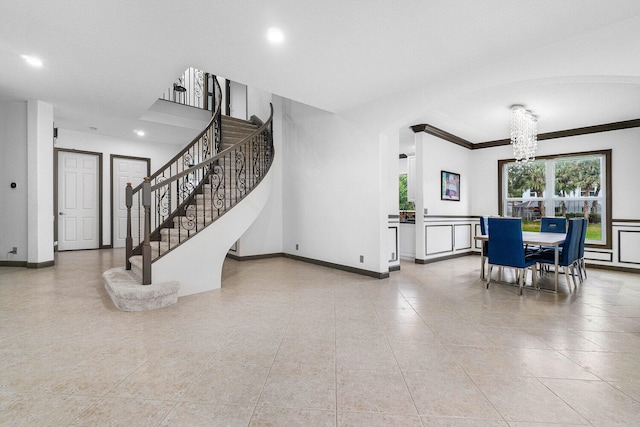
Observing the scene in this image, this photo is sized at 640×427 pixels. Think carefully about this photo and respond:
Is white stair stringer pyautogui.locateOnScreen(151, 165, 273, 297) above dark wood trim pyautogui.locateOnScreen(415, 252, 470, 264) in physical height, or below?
above

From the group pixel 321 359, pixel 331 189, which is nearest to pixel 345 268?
pixel 331 189

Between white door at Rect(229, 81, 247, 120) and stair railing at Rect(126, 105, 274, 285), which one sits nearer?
stair railing at Rect(126, 105, 274, 285)

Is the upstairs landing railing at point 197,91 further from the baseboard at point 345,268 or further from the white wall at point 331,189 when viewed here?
the baseboard at point 345,268

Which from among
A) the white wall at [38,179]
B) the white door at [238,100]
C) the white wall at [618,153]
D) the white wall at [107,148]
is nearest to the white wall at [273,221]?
the white door at [238,100]

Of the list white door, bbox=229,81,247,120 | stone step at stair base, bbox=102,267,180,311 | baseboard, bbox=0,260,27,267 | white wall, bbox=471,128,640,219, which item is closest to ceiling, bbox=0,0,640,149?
white wall, bbox=471,128,640,219

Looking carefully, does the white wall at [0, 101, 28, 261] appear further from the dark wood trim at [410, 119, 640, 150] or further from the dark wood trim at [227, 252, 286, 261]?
the dark wood trim at [410, 119, 640, 150]

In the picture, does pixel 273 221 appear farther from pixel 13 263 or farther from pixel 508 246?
pixel 13 263

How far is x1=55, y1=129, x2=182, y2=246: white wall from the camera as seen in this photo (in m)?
6.75

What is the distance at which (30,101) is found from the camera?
16.0 feet

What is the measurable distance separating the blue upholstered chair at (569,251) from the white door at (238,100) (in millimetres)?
7345

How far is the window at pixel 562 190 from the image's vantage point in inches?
231

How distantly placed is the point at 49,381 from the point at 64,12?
301 centimetres

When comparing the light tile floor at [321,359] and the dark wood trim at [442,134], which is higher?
the dark wood trim at [442,134]

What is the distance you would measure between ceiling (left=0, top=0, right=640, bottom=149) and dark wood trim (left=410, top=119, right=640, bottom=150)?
4.19 ft
